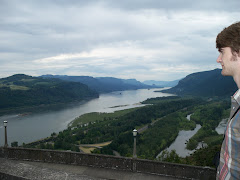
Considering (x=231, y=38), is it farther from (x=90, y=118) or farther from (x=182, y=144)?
(x=90, y=118)

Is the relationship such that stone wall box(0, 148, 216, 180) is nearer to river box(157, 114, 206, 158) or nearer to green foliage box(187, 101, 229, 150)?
river box(157, 114, 206, 158)

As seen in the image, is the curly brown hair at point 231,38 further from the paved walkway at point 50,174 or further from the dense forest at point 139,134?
the dense forest at point 139,134

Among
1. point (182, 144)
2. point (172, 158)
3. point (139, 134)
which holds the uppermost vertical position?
point (172, 158)

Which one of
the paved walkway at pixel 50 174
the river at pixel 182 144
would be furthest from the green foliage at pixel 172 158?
the river at pixel 182 144

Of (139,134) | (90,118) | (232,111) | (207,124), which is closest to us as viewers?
(232,111)

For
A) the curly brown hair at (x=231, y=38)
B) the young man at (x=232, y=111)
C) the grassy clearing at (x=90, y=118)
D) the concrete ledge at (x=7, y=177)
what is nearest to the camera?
the young man at (x=232, y=111)

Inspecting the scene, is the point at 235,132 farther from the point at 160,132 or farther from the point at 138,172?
the point at 160,132

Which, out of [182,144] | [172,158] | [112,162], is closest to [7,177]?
[112,162]
